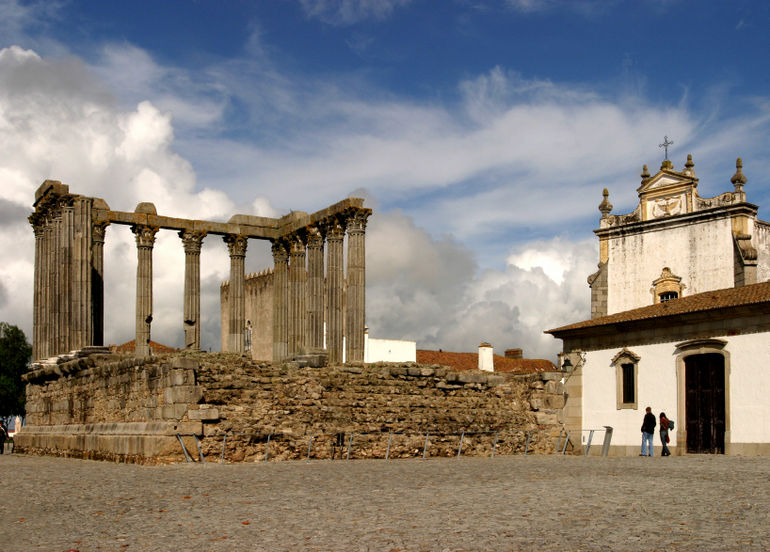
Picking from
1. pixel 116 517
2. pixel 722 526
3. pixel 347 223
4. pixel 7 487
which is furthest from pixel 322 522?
pixel 347 223

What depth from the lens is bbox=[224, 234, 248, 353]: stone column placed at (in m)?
31.9

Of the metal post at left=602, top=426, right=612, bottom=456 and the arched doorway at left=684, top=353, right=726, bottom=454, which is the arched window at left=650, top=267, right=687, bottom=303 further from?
the arched doorway at left=684, top=353, right=726, bottom=454

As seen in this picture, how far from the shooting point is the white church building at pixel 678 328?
22406mm

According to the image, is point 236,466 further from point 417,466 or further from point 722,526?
point 722,526

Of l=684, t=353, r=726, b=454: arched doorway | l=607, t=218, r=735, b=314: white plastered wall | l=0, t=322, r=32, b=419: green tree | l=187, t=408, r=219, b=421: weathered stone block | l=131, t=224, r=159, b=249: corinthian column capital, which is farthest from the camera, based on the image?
l=0, t=322, r=32, b=419: green tree

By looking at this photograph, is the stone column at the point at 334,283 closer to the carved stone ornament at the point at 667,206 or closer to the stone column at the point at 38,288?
the stone column at the point at 38,288

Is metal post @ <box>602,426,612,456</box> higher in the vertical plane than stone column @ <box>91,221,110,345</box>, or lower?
lower

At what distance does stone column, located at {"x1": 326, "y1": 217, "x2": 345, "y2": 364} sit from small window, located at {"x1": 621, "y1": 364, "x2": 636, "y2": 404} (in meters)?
8.67

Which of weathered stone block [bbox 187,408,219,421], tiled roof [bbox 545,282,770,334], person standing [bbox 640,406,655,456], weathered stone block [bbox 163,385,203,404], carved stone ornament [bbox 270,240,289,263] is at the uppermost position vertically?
carved stone ornament [bbox 270,240,289,263]

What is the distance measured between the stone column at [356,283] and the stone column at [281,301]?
5123 millimetres

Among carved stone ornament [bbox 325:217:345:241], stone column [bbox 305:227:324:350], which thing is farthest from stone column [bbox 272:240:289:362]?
carved stone ornament [bbox 325:217:345:241]

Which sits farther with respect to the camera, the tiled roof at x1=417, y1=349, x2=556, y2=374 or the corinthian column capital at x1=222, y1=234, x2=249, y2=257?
the tiled roof at x1=417, y1=349, x2=556, y2=374

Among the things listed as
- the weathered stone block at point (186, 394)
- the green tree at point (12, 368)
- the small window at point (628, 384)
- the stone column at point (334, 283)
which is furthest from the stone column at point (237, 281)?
the green tree at point (12, 368)

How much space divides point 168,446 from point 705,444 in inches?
540
